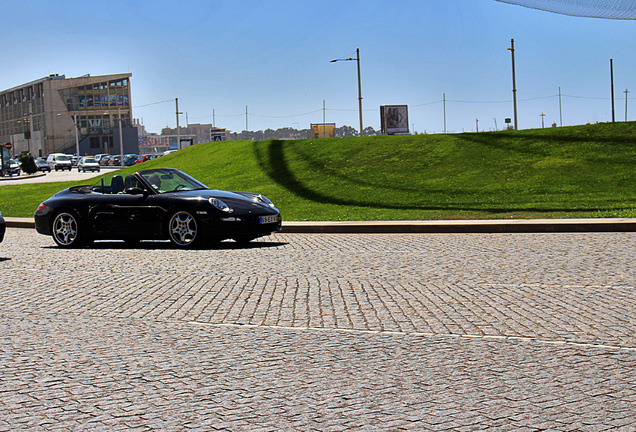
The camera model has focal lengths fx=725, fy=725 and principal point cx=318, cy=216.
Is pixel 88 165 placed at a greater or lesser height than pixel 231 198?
greater

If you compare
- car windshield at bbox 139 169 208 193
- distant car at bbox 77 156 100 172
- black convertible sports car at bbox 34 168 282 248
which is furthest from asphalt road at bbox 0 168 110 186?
car windshield at bbox 139 169 208 193

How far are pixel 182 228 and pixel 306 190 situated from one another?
37.3ft

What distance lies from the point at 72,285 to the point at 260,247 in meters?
4.53

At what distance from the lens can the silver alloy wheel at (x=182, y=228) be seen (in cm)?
1273

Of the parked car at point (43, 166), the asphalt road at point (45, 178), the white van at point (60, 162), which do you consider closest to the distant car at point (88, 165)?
the parked car at point (43, 166)

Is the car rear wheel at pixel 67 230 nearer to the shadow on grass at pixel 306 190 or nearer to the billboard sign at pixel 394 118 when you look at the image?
the shadow on grass at pixel 306 190

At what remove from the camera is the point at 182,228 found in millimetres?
12781

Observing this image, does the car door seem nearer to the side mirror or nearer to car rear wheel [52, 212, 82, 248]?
the side mirror

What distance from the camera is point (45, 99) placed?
118 meters

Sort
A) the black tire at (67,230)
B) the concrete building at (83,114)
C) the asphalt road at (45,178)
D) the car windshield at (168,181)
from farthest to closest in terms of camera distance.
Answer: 1. the concrete building at (83,114)
2. the asphalt road at (45,178)
3. the black tire at (67,230)
4. the car windshield at (168,181)

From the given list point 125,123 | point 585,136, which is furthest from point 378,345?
point 125,123

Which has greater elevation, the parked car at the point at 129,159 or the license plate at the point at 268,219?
the parked car at the point at 129,159

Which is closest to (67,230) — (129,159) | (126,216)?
(126,216)

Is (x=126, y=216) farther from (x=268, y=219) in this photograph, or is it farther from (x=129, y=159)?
(x=129, y=159)
